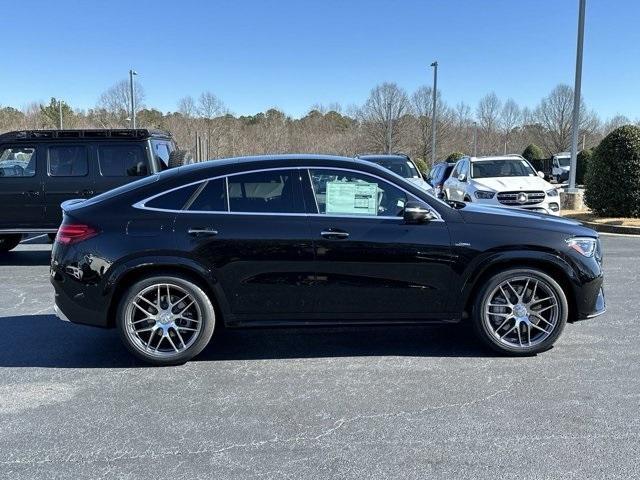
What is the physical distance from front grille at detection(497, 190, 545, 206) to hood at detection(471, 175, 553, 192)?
10 centimetres

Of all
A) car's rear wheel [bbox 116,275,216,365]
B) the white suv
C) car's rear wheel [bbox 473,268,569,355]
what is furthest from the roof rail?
the white suv

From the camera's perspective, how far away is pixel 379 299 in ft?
15.5

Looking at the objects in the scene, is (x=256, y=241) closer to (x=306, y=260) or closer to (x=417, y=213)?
(x=306, y=260)

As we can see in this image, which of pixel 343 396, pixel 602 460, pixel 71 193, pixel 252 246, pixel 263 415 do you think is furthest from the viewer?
pixel 71 193

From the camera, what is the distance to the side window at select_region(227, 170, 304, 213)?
186 inches

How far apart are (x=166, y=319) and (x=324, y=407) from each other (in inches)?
63.2

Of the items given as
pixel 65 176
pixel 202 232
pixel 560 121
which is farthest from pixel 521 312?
pixel 560 121

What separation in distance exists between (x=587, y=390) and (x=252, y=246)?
2754 millimetres

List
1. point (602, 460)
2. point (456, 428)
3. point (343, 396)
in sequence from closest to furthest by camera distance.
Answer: point (602, 460) → point (456, 428) → point (343, 396)

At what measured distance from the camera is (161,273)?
467 cm

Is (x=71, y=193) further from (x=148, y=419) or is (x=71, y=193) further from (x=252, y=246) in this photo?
(x=148, y=419)

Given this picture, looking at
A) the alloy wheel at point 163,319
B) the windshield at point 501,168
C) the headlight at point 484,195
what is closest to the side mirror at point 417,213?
the alloy wheel at point 163,319

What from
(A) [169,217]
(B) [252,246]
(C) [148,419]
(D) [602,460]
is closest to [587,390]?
(D) [602,460]

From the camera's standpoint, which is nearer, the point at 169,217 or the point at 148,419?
the point at 148,419
